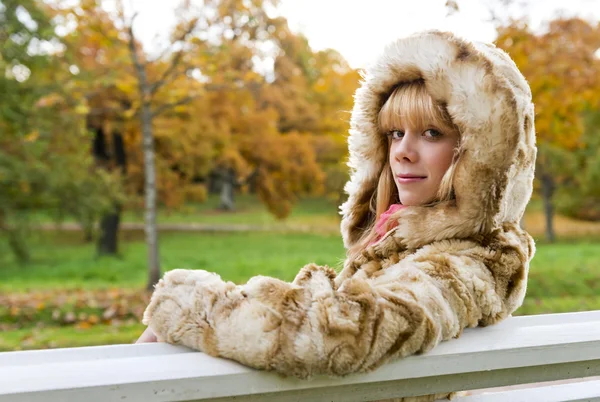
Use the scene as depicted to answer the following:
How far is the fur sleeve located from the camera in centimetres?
107

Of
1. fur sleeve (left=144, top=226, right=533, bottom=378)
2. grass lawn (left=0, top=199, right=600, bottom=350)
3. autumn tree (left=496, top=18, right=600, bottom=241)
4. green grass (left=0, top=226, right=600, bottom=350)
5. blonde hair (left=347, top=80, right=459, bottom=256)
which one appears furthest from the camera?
autumn tree (left=496, top=18, right=600, bottom=241)

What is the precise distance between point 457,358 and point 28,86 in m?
8.97

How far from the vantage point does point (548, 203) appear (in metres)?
20.6

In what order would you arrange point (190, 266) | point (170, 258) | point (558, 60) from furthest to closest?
point (170, 258)
point (190, 266)
point (558, 60)

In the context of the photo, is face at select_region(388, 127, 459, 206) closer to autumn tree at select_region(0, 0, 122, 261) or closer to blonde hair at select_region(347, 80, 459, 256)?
blonde hair at select_region(347, 80, 459, 256)

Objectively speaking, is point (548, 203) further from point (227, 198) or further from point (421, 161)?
point (421, 161)

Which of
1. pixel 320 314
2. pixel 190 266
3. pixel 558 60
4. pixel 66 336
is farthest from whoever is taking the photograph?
pixel 190 266

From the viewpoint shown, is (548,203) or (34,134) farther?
(548,203)

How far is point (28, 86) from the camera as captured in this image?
8945mm

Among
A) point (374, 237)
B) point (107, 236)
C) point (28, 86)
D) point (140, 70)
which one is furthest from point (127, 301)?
point (107, 236)

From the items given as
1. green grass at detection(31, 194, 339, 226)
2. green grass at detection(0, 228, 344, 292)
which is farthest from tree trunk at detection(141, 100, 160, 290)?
green grass at detection(31, 194, 339, 226)

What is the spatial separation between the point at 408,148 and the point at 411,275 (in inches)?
18.3

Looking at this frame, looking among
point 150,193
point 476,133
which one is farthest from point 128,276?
point 476,133

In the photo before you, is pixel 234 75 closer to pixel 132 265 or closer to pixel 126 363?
pixel 132 265
